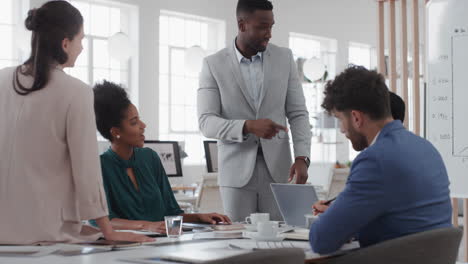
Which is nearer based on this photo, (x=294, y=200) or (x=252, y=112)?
(x=294, y=200)

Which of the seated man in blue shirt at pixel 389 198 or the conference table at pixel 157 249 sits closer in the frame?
the conference table at pixel 157 249

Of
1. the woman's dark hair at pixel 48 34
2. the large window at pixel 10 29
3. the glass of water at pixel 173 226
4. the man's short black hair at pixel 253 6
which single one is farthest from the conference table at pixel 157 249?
the large window at pixel 10 29

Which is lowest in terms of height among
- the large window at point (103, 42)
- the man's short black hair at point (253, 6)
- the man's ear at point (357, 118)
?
the man's ear at point (357, 118)

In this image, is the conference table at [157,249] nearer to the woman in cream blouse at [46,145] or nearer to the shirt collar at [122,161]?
the woman in cream blouse at [46,145]

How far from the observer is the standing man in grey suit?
Answer: 2.71 m

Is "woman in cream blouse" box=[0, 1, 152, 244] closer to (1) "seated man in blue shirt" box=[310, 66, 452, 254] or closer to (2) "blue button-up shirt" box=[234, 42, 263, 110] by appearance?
(1) "seated man in blue shirt" box=[310, 66, 452, 254]

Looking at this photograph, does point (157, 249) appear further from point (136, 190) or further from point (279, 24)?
point (279, 24)

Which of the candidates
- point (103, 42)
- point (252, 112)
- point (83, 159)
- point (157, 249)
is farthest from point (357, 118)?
point (103, 42)

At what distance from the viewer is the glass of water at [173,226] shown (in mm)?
1939

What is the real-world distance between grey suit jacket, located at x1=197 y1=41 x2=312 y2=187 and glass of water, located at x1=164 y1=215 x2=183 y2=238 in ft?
2.49

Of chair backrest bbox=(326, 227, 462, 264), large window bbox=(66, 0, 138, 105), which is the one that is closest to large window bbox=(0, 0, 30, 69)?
large window bbox=(66, 0, 138, 105)

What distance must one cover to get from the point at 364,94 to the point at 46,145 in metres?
0.95

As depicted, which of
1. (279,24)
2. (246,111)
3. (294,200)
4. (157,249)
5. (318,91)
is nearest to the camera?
(157,249)

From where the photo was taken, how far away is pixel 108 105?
2564 mm
